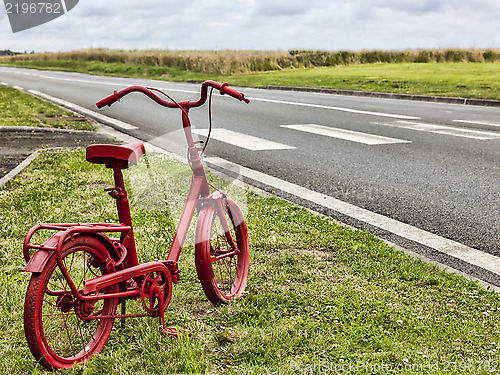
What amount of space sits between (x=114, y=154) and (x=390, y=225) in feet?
9.76

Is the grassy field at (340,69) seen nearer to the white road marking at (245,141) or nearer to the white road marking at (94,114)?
the white road marking at (94,114)

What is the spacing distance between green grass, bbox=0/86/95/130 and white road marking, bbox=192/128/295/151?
2.45m

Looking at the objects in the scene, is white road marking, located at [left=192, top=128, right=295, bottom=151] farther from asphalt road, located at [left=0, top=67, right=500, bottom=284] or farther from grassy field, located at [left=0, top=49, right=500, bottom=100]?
grassy field, located at [left=0, top=49, right=500, bottom=100]

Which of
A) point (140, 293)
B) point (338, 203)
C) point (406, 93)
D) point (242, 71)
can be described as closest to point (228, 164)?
point (338, 203)

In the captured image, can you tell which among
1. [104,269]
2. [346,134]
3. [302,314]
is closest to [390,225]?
[302,314]

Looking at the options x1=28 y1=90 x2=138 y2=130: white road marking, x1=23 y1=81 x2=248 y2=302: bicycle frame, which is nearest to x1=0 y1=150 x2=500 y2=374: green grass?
x1=23 y1=81 x2=248 y2=302: bicycle frame

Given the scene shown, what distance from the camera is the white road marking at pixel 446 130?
974cm

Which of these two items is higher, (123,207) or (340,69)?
(340,69)

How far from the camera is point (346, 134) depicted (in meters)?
9.94

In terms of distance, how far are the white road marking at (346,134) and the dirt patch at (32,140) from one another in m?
3.77

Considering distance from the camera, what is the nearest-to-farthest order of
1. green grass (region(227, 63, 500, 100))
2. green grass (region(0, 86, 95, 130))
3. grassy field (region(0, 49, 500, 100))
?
green grass (region(0, 86, 95, 130)), green grass (region(227, 63, 500, 100)), grassy field (region(0, 49, 500, 100))

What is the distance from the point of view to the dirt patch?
7551 mm

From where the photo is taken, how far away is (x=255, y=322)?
3.07 m

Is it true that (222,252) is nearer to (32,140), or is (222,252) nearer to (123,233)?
(123,233)
